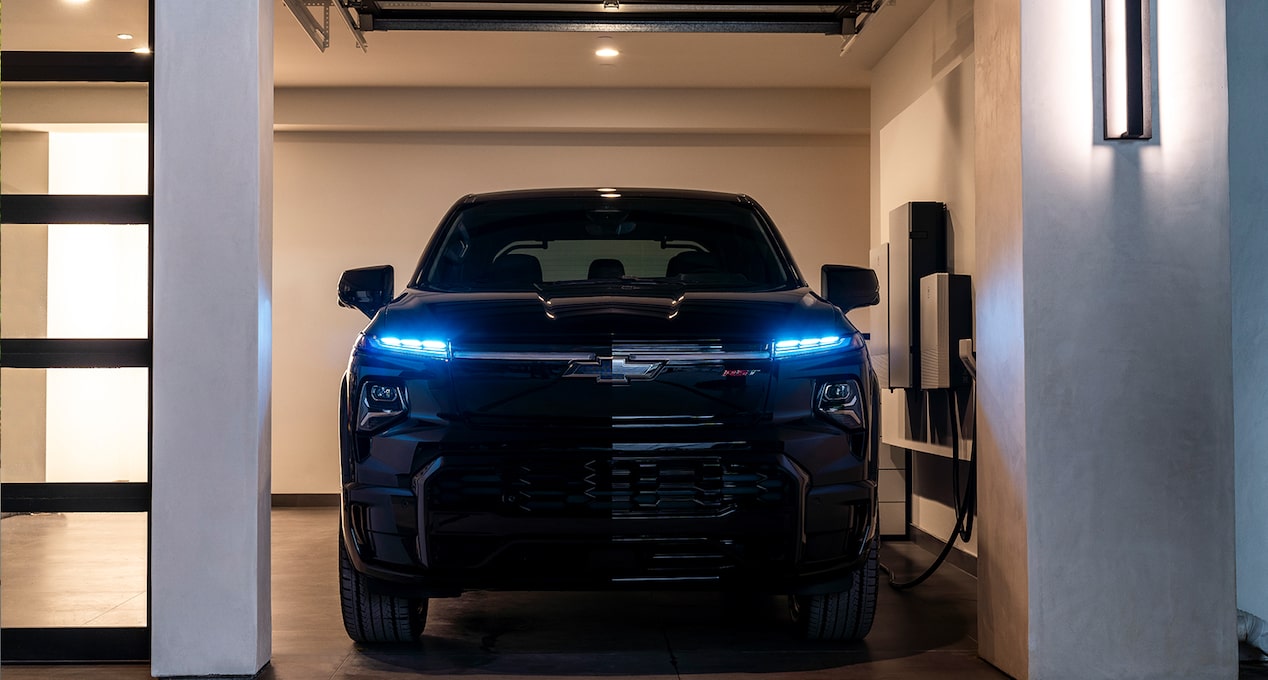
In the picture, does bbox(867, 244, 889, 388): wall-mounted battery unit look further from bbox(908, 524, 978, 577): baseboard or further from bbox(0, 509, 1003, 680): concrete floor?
bbox(0, 509, 1003, 680): concrete floor

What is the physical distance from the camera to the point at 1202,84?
3457mm

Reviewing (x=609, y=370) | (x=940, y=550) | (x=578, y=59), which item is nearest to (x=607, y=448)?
(x=609, y=370)

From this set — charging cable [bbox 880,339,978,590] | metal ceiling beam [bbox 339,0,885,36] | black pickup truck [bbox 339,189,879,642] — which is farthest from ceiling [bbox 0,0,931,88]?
black pickup truck [bbox 339,189,879,642]

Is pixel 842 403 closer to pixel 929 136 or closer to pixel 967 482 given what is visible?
pixel 967 482

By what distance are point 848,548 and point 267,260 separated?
194 cm

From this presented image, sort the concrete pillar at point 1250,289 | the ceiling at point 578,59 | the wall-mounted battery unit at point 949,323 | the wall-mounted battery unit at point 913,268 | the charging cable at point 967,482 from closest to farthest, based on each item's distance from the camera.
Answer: the concrete pillar at point 1250,289
the charging cable at point 967,482
the wall-mounted battery unit at point 949,323
the wall-mounted battery unit at point 913,268
the ceiling at point 578,59

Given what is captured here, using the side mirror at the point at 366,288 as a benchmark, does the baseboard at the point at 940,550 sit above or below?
below

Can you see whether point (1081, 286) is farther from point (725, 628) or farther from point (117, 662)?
point (117, 662)

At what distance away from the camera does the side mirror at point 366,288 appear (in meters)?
3.99

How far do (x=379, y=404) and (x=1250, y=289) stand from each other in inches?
113

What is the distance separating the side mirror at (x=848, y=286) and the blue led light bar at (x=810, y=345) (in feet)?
2.30

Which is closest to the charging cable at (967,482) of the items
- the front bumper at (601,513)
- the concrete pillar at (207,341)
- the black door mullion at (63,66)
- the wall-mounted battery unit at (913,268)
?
the wall-mounted battery unit at (913,268)

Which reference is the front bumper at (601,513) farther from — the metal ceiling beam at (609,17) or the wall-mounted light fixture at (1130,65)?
the metal ceiling beam at (609,17)

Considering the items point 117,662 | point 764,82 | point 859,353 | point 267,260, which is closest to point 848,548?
point 859,353
